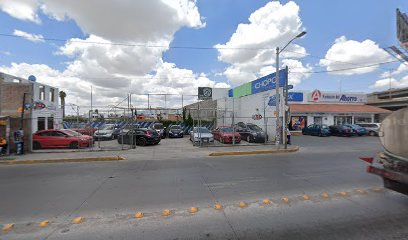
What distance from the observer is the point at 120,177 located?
27.1 ft

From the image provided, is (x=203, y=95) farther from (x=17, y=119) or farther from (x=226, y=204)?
(x=226, y=204)

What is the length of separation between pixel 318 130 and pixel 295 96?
7.90 meters

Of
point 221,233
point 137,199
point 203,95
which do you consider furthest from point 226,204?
point 203,95

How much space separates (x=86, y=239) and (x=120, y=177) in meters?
4.51

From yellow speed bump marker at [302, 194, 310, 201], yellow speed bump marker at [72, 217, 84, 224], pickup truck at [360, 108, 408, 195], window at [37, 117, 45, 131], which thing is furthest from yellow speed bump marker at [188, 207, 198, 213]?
window at [37, 117, 45, 131]

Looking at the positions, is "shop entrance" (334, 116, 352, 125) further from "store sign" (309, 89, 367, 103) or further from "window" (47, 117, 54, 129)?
"window" (47, 117, 54, 129)

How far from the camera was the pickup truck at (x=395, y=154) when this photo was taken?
4.84 meters

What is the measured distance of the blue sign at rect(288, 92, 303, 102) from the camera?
34094 millimetres

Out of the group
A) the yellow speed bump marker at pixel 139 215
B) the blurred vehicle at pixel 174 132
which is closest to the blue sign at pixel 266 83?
the blurred vehicle at pixel 174 132

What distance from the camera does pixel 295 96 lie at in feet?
113

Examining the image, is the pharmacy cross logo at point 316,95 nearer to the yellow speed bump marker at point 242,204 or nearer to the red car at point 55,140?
the red car at point 55,140

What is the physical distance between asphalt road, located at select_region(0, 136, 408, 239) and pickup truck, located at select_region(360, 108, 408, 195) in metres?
0.66

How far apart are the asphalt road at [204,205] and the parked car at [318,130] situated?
66.6 ft

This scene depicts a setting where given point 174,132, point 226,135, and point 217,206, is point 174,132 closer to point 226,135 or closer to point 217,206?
point 226,135
